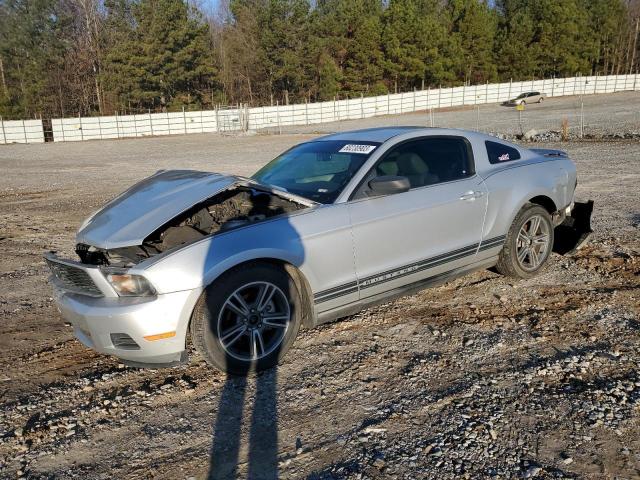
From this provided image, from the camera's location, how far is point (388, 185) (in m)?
4.11

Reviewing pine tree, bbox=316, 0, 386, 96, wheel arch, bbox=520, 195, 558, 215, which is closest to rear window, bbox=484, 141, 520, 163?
wheel arch, bbox=520, 195, 558, 215

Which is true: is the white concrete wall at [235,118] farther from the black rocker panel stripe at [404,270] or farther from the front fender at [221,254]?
the front fender at [221,254]

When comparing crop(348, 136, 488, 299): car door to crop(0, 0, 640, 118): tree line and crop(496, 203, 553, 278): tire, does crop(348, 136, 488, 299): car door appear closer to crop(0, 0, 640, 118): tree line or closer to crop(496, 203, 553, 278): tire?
crop(496, 203, 553, 278): tire

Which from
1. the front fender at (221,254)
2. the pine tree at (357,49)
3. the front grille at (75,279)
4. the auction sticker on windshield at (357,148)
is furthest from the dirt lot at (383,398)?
the pine tree at (357,49)

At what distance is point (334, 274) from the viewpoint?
4012 millimetres

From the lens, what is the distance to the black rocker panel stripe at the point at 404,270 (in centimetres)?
403

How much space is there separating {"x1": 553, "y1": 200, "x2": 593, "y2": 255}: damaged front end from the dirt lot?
0.50m

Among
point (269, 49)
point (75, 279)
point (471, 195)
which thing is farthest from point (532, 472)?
point (269, 49)

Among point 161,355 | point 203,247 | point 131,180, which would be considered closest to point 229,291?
point 203,247

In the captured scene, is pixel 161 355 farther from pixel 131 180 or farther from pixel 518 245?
pixel 131 180

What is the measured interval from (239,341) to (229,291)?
1.31 ft

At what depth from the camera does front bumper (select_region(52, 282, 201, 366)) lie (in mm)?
3371

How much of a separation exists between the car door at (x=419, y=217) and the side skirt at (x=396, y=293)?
4cm

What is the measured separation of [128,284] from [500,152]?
363cm
